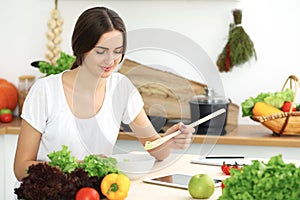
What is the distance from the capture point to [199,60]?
12.7 ft

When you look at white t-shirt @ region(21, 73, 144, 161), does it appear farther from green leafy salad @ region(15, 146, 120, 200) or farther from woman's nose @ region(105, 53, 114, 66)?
green leafy salad @ region(15, 146, 120, 200)

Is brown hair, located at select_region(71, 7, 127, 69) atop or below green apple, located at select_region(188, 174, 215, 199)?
atop

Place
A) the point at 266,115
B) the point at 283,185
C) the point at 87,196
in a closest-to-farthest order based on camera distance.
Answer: the point at 283,185
the point at 87,196
the point at 266,115

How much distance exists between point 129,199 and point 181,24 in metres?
2.14

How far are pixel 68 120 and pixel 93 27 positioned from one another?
0.40 m

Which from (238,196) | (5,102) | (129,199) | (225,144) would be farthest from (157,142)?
(5,102)

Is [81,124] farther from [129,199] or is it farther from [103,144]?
[129,199]

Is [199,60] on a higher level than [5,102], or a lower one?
higher

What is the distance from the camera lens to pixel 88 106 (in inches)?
103

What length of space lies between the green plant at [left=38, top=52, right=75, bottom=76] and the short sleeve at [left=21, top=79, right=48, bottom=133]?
1.13m

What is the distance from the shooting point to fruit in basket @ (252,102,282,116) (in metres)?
3.47

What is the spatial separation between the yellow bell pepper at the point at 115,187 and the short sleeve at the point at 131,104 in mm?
763

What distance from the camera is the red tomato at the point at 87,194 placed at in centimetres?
189

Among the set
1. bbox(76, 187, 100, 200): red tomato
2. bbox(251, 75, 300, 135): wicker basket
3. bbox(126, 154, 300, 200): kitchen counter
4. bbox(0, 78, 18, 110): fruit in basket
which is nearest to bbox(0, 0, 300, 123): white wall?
bbox(0, 78, 18, 110): fruit in basket
